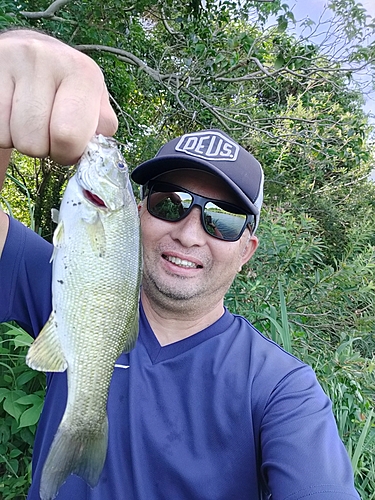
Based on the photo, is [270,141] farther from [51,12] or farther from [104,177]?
[104,177]

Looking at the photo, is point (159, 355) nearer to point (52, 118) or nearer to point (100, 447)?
point (100, 447)

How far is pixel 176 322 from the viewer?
1780mm

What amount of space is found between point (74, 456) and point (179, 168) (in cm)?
113

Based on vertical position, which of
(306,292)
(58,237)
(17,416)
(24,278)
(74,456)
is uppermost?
(58,237)

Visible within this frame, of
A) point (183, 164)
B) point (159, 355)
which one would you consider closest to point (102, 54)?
point (183, 164)

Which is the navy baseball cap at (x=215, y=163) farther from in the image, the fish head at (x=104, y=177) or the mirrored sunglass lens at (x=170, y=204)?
the fish head at (x=104, y=177)

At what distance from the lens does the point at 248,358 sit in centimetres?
161

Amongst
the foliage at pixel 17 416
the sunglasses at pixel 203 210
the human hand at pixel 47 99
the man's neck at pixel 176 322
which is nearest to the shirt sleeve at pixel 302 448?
the man's neck at pixel 176 322

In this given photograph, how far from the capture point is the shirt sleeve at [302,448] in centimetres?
120

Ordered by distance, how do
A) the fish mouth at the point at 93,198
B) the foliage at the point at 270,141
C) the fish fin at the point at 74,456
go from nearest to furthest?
the fish fin at the point at 74,456 < the fish mouth at the point at 93,198 < the foliage at the point at 270,141

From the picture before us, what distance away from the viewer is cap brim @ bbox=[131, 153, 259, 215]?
1.73 metres

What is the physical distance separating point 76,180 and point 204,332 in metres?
0.80

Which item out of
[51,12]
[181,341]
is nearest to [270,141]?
[51,12]

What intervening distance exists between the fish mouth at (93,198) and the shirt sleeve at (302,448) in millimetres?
852
